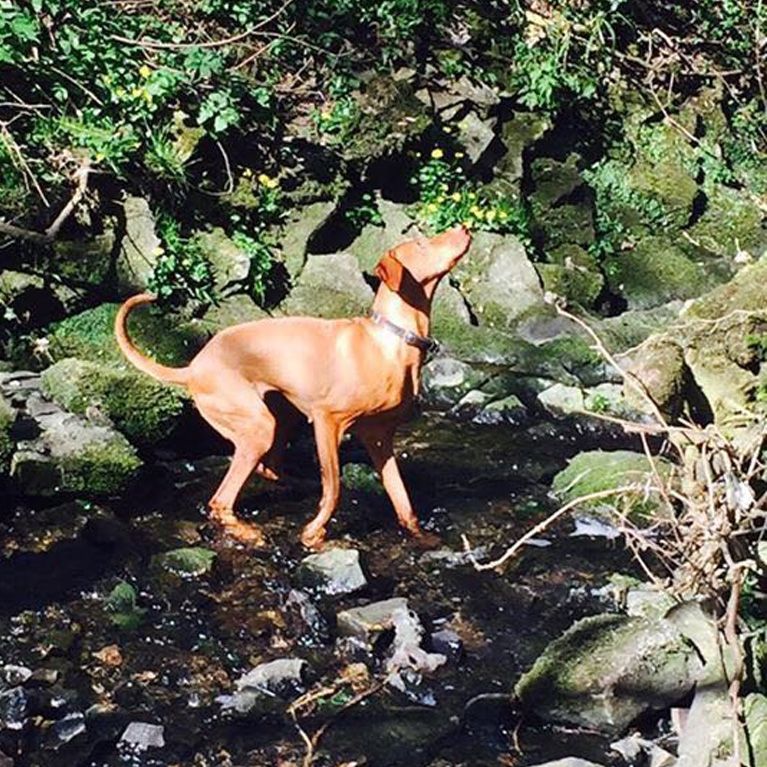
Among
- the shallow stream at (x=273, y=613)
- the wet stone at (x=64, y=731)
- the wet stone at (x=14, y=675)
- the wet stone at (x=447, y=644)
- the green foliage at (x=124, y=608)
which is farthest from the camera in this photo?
the green foliage at (x=124, y=608)

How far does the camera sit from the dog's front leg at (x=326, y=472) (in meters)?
5.71

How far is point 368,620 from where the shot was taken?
4980 mm

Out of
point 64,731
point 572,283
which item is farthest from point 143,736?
point 572,283

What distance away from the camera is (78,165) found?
8492mm

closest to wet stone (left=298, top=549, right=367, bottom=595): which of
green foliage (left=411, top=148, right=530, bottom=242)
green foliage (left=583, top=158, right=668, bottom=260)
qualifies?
green foliage (left=411, top=148, right=530, bottom=242)

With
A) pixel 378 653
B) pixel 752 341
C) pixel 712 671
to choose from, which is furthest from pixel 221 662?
pixel 752 341

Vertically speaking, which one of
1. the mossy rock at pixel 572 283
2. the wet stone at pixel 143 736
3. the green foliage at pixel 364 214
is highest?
the green foliage at pixel 364 214

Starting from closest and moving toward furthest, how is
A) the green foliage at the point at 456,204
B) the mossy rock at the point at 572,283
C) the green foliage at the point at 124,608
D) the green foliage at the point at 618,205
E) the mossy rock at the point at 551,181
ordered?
the green foliage at the point at 124,608 < the mossy rock at the point at 572,283 < the green foliage at the point at 456,204 < the mossy rock at the point at 551,181 < the green foliage at the point at 618,205

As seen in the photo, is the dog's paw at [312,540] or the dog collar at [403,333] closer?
the dog collar at [403,333]

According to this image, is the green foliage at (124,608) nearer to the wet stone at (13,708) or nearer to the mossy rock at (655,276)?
the wet stone at (13,708)

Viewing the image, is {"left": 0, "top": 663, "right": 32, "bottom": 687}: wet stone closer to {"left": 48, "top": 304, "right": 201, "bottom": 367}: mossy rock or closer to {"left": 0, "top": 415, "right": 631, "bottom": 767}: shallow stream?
{"left": 0, "top": 415, "right": 631, "bottom": 767}: shallow stream

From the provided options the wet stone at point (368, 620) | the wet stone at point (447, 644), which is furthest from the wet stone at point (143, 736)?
the wet stone at point (447, 644)

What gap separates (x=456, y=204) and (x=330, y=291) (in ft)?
6.01

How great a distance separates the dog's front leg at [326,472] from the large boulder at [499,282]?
12.9 feet
